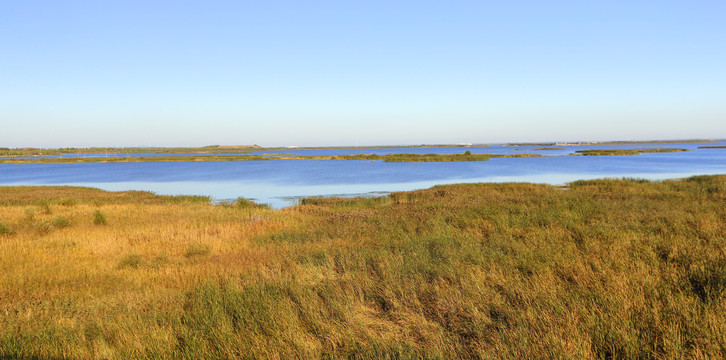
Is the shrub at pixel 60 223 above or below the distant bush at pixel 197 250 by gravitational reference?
above

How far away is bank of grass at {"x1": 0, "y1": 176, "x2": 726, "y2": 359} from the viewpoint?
15.4 ft

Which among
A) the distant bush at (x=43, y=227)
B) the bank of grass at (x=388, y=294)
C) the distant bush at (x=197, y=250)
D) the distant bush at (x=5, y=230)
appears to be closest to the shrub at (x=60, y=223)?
the distant bush at (x=43, y=227)

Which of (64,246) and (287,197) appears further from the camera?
(287,197)

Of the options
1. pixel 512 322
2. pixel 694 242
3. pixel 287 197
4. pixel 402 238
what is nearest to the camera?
pixel 512 322

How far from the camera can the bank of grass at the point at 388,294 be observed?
4703 millimetres

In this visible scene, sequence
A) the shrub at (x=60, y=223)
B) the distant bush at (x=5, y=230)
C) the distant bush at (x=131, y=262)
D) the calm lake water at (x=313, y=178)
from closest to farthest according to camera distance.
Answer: the distant bush at (x=131, y=262) < the distant bush at (x=5, y=230) < the shrub at (x=60, y=223) < the calm lake water at (x=313, y=178)

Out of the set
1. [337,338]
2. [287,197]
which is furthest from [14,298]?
[287,197]

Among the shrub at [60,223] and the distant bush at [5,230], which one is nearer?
the distant bush at [5,230]

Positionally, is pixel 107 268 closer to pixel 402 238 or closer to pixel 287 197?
pixel 402 238

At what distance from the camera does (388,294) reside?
6359 millimetres

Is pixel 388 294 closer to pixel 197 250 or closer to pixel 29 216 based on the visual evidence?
pixel 197 250

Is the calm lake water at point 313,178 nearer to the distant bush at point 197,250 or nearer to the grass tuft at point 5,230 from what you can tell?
the grass tuft at point 5,230

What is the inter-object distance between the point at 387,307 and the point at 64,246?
10277mm

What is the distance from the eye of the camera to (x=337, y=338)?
506cm
